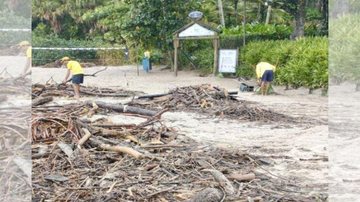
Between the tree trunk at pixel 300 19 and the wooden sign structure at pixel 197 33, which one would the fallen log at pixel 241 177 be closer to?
the wooden sign structure at pixel 197 33

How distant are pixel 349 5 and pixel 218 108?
919cm

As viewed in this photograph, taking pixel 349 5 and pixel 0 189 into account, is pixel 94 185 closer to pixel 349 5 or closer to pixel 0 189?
pixel 0 189

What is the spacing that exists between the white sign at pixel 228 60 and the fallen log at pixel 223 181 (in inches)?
569

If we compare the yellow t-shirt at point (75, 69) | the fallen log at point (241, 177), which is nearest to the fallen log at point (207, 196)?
the fallen log at point (241, 177)

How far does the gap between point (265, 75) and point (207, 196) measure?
9.98m

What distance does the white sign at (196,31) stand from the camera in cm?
2062

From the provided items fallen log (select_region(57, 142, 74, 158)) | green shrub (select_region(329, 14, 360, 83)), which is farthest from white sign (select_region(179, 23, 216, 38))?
green shrub (select_region(329, 14, 360, 83))

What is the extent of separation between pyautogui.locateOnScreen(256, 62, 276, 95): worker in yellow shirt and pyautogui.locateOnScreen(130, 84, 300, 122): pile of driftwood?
1735mm

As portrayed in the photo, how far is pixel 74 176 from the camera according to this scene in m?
5.75

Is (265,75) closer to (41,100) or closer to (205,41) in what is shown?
(41,100)

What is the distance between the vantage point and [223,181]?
5500 mm

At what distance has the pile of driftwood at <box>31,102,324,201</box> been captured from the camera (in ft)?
16.8

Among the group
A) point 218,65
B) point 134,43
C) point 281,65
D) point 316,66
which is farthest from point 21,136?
point 134,43

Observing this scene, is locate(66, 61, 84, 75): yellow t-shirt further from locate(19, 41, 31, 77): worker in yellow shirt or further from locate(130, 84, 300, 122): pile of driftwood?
locate(19, 41, 31, 77): worker in yellow shirt
